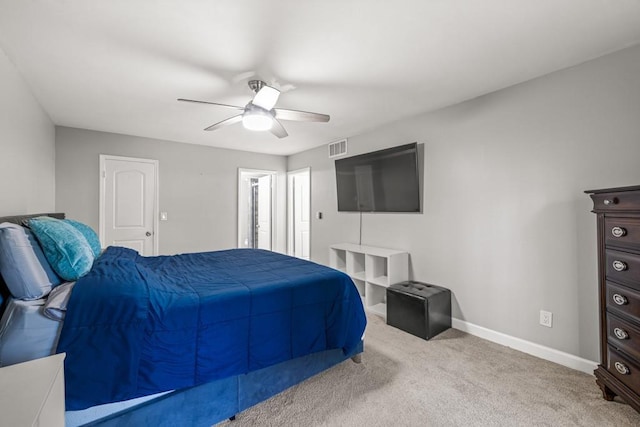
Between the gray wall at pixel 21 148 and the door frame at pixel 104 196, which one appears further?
the door frame at pixel 104 196

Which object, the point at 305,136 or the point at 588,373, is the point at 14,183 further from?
the point at 588,373

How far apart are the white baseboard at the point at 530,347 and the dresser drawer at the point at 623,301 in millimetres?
673

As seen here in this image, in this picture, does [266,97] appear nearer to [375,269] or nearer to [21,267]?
[21,267]

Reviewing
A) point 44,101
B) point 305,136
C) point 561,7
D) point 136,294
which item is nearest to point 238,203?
point 305,136

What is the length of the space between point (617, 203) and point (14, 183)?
163 inches

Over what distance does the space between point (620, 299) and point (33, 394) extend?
2801mm

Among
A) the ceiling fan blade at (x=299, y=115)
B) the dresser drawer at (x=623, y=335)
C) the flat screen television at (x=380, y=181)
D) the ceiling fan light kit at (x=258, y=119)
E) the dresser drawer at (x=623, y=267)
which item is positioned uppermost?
the ceiling fan blade at (x=299, y=115)

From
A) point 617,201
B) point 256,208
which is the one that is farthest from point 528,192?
point 256,208

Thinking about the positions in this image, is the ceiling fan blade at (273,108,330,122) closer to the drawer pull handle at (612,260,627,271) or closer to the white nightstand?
the white nightstand

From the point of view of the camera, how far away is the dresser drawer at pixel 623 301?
1.59m

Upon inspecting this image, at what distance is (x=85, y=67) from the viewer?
7.22 feet

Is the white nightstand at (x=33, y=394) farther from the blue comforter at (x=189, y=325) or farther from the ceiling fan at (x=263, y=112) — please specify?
the ceiling fan at (x=263, y=112)

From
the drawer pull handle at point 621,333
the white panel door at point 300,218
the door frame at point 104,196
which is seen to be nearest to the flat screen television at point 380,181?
the white panel door at point 300,218

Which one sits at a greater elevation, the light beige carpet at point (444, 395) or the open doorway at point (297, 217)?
the open doorway at point (297, 217)
